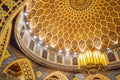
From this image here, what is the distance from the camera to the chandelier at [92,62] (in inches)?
350

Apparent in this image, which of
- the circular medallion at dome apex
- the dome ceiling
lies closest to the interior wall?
the dome ceiling

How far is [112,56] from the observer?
13047 millimetres

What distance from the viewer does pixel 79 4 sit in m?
13.2

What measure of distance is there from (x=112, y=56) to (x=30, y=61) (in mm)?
7075

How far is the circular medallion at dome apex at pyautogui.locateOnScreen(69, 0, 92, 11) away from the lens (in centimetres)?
1309

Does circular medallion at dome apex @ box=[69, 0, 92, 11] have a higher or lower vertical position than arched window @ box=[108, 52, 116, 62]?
higher

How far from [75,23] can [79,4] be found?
188 cm

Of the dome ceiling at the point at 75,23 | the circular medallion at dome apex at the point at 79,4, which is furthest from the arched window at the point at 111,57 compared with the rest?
the circular medallion at dome apex at the point at 79,4

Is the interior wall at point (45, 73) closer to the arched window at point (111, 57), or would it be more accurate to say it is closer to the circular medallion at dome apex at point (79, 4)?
the arched window at point (111, 57)

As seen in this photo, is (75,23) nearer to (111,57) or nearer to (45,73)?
(111,57)

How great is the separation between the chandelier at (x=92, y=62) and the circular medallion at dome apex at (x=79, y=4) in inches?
199

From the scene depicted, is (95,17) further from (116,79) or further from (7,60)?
(7,60)

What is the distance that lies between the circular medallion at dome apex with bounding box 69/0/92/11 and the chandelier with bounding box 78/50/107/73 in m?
5.07

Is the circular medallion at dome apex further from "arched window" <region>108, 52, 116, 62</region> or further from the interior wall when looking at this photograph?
the interior wall
